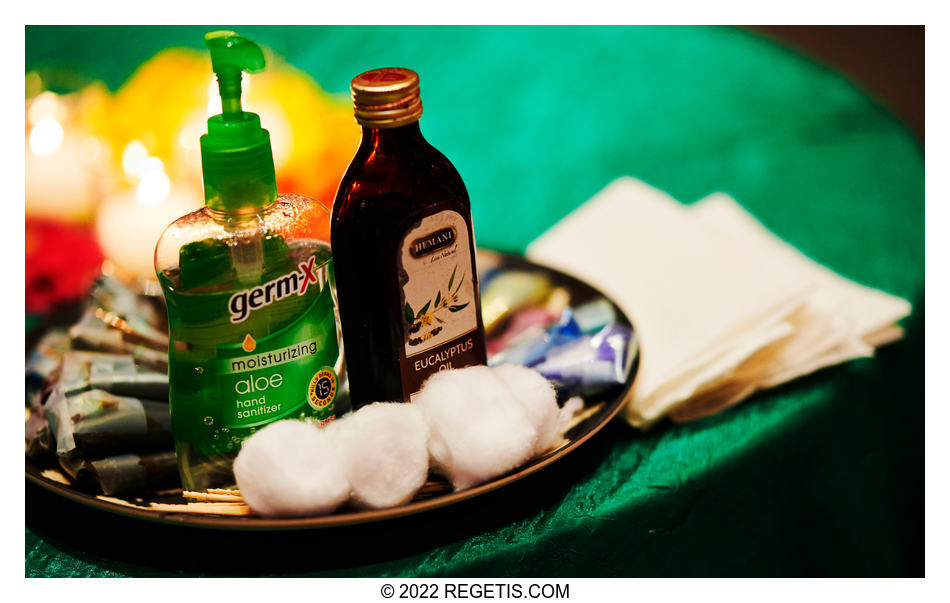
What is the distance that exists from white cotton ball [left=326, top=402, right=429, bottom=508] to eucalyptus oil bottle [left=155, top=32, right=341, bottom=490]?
2.0 inches

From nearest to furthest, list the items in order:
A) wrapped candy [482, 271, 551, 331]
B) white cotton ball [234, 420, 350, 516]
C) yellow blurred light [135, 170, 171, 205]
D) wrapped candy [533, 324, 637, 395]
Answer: white cotton ball [234, 420, 350, 516] → wrapped candy [533, 324, 637, 395] → wrapped candy [482, 271, 551, 331] → yellow blurred light [135, 170, 171, 205]

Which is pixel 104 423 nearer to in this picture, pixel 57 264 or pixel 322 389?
pixel 322 389

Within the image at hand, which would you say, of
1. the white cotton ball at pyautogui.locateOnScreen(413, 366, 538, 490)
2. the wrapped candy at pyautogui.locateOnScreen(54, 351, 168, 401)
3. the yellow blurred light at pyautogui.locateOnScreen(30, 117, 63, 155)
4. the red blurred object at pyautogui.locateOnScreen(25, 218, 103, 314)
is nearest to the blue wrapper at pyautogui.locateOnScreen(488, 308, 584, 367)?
the white cotton ball at pyautogui.locateOnScreen(413, 366, 538, 490)

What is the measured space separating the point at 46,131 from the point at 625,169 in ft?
1.91

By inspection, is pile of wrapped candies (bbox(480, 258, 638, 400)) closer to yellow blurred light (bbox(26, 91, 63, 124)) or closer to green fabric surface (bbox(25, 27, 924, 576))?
green fabric surface (bbox(25, 27, 924, 576))

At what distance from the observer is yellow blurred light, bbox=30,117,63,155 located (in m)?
0.82

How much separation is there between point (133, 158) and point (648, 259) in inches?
19.8

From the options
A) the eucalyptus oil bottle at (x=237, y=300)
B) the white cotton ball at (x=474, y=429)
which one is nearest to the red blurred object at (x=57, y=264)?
the eucalyptus oil bottle at (x=237, y=300)

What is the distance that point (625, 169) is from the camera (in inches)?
36.1

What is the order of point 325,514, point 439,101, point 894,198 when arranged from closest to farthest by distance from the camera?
point 325,514 < point 894,198 < point 439,101

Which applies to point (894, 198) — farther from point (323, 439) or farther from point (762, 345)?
point (323, 439)

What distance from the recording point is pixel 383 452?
44cm

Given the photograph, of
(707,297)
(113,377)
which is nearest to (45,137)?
(113,377)

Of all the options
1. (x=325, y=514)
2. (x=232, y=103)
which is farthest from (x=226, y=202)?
(x=325, y=514)
